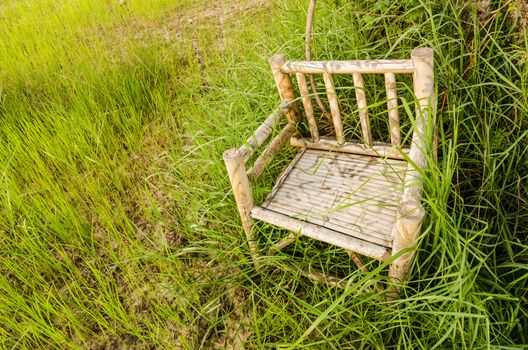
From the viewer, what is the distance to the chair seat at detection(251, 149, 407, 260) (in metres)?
1.20

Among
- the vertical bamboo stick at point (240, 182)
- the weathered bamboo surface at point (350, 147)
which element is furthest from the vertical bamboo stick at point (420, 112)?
the vertical bamboo stick at point (240, 182)

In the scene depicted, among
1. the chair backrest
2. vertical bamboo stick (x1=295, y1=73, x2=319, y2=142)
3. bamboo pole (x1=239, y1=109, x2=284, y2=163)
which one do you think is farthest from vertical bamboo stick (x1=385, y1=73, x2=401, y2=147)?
bamboo pole (x1=239, y1=109, x2=284, y2=163)

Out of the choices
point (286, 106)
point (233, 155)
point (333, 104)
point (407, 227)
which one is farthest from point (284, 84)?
point (407, 227)

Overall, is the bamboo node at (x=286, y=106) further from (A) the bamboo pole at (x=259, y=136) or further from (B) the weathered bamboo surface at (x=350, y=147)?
(B) the weathered bamboo surface at (x=350, y=147)

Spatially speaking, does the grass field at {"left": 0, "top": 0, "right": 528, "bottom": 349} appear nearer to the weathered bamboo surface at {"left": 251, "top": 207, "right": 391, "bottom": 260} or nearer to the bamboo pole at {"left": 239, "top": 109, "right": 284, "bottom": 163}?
the weathered bamboo surface at {"left": 251, "top": 207, "right": 391, "bottom": 260}

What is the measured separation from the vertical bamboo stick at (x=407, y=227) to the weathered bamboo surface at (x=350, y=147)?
439mm

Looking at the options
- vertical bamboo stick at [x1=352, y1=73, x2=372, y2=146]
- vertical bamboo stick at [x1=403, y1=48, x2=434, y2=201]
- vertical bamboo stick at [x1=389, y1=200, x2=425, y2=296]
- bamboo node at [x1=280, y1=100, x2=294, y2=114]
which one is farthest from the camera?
bamboo node at [x1=280, y1=100, x2=294, y2=114]

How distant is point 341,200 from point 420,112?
433 mm

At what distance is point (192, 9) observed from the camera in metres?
4.19

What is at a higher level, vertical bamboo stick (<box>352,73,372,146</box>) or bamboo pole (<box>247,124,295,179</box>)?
vertical bamboo stick (<box>352,73,372,146</box>)

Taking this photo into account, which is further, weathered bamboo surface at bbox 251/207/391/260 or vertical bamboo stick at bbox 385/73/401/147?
vertical bamboo stick at bbox 385/73/401/147

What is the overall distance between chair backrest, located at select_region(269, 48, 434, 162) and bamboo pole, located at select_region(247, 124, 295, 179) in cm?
7

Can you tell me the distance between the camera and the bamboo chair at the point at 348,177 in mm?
1118

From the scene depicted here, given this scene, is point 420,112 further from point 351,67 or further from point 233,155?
point 233,155
